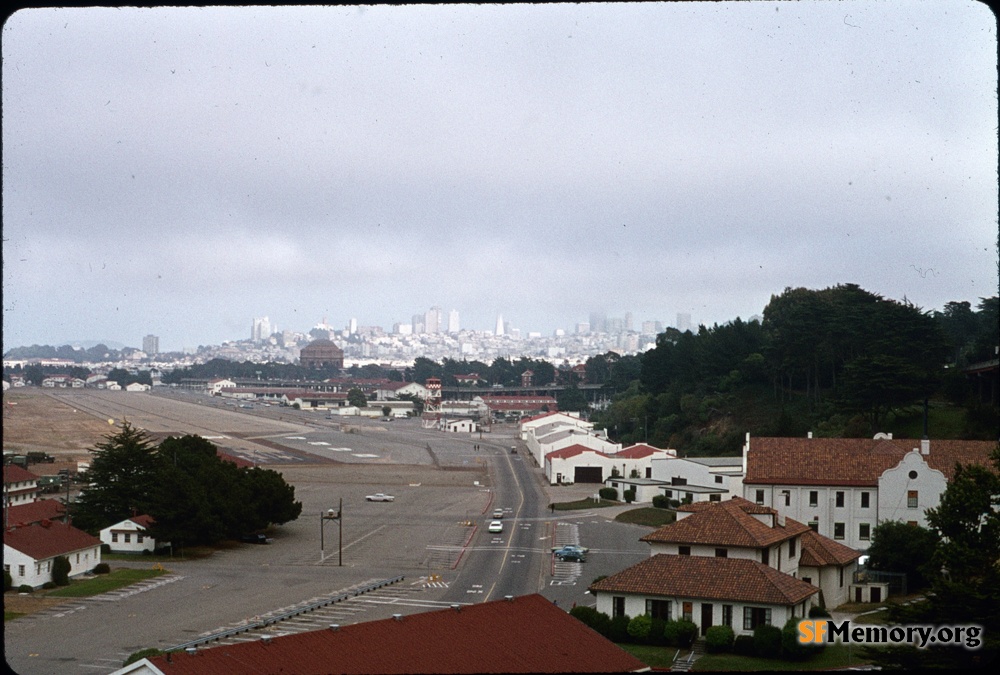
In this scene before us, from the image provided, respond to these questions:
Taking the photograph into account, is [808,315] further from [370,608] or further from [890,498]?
[370,608]

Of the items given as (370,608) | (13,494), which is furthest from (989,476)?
(13,494)

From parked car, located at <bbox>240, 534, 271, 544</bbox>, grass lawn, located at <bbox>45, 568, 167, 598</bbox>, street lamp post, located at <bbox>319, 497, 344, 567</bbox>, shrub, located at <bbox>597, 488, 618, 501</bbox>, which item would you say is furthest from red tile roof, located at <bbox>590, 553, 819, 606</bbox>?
shrub, located at <bbox>597, 488, 618, 501</bbox>

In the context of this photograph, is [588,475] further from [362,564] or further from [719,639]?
[719,639]

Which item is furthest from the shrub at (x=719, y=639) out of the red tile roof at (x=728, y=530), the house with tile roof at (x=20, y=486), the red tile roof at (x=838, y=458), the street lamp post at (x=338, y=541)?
the house with tile roof at (x=20, y=486)

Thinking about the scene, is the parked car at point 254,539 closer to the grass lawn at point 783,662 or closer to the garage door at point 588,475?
the grass lawn at point 783,662

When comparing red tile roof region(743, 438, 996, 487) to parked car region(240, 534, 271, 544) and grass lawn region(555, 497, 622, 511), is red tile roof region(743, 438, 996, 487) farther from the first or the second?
parked car region(240, 534, 271, 544)

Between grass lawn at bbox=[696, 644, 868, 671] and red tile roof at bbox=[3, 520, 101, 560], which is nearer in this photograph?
grass lawn at bbox=[696, 644, 868, 671]

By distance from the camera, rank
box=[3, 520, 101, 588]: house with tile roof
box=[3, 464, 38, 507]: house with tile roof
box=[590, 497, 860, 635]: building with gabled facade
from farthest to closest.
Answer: box=[3, 464, 38, 507]: house with tile roof, box=[3, 520, 101, 588]: house with tile roof, box=[590, 497, 860, 635]: building with gabled facade

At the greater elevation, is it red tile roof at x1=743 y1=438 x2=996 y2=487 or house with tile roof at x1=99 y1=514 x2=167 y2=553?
red tile roof at x1=743 y1=438 x2=996 y2=487
